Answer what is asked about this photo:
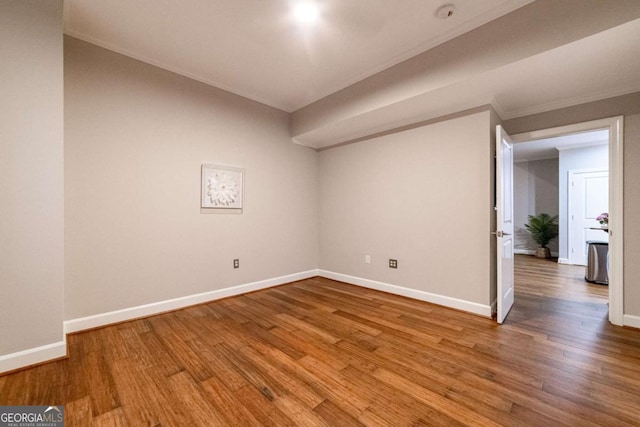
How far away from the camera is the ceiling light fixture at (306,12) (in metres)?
2.01

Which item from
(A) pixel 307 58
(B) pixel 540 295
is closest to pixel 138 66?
(A) pixel 307 58

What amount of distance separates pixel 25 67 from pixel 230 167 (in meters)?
1.85

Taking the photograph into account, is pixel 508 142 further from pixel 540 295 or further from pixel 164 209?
pixel 164 209

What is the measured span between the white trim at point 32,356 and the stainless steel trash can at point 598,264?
21.6 ft

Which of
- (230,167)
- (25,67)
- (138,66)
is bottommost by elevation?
(230,167)

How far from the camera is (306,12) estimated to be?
209 centimetres

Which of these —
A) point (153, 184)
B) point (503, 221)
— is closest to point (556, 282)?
point (503, 221)

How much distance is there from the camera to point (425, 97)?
8.52 ft

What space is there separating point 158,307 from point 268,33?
3.01 m

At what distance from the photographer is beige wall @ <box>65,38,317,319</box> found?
2.35m

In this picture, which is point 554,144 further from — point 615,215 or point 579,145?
point 615,215

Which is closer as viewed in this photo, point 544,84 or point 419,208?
point 544,84

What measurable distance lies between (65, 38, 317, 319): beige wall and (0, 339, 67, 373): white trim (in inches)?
20.0

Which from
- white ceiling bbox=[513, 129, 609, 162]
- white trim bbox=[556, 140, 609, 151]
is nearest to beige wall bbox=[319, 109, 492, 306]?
white ceiling bbox=[513, 129, 609, 162]
